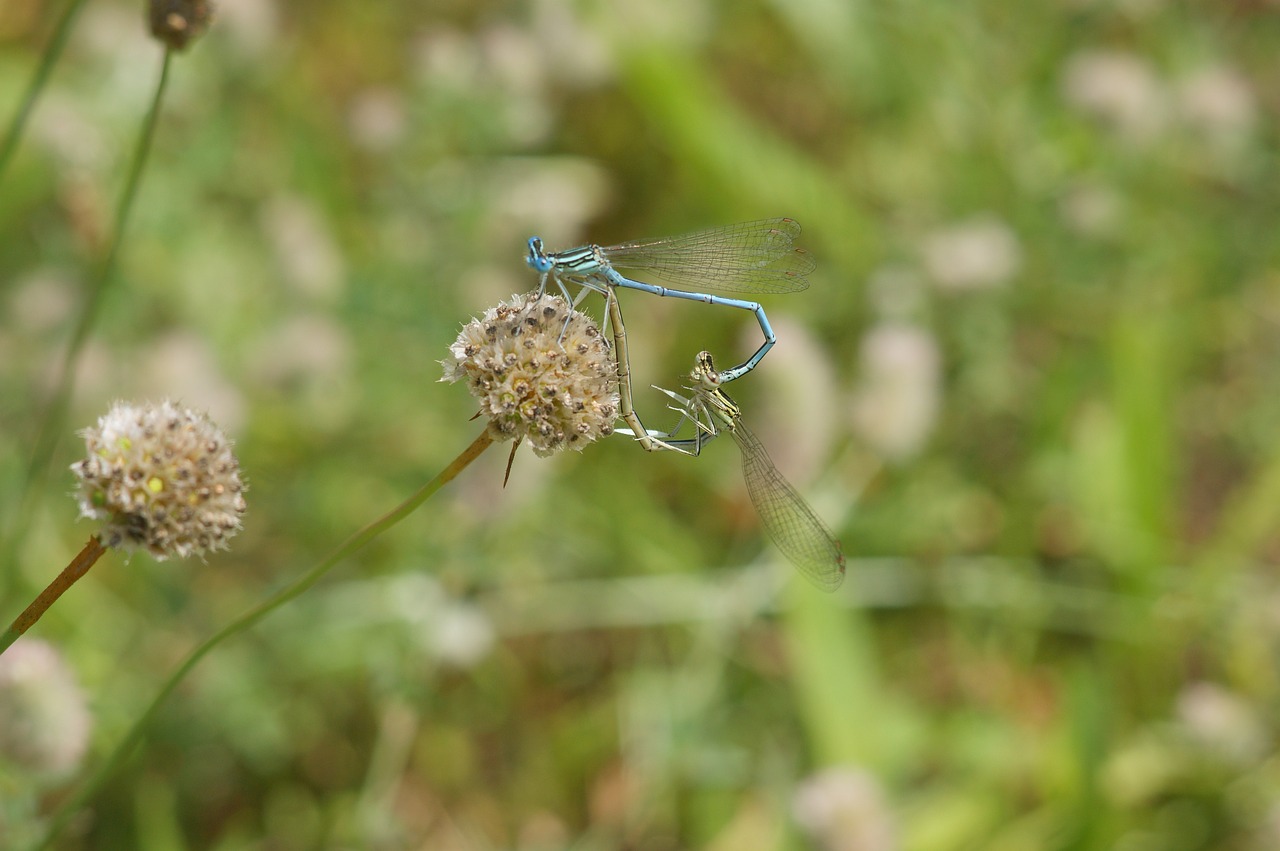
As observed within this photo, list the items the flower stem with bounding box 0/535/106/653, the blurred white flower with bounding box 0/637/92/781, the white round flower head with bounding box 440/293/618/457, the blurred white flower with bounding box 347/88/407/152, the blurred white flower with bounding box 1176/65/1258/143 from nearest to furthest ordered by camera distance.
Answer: the flower stem with bounding box 0/535/106/653, the white round flower head with bounding box 440/293/618/457, the blurred white flower with bounding box 0/637/92/781, the blurred white flower with bounding box 347/88/407/152, the blurred white flower with bounding box 1176/65/1258/143

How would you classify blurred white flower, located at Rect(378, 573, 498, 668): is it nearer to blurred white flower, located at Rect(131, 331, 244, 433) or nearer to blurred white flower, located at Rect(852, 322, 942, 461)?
blurred white flower, located at Rect(131, 331, 244, 433)

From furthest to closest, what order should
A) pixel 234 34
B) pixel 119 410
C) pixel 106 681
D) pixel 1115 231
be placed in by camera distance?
pixel 1115 231 < pixel 234 34 < pixel 106 681 < pixel 119 410

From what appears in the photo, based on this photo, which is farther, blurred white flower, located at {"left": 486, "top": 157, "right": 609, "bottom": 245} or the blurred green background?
blurred white flower, located at {"left": 486, "top": 157, "right": 609, "bottom": 245}

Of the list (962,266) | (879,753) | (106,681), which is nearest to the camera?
(106,681)

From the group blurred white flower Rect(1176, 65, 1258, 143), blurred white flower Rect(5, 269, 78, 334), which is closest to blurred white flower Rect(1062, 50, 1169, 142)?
blurred white flower Rect(1176, 65, 1258, 143)

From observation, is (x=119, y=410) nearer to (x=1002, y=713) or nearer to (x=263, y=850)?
(x=263, y=850)

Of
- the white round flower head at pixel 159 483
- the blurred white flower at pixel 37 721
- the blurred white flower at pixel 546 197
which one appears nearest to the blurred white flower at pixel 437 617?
the blurred white flower at pixel 37 721

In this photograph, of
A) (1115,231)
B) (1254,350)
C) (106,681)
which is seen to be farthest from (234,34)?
(1254,350)
